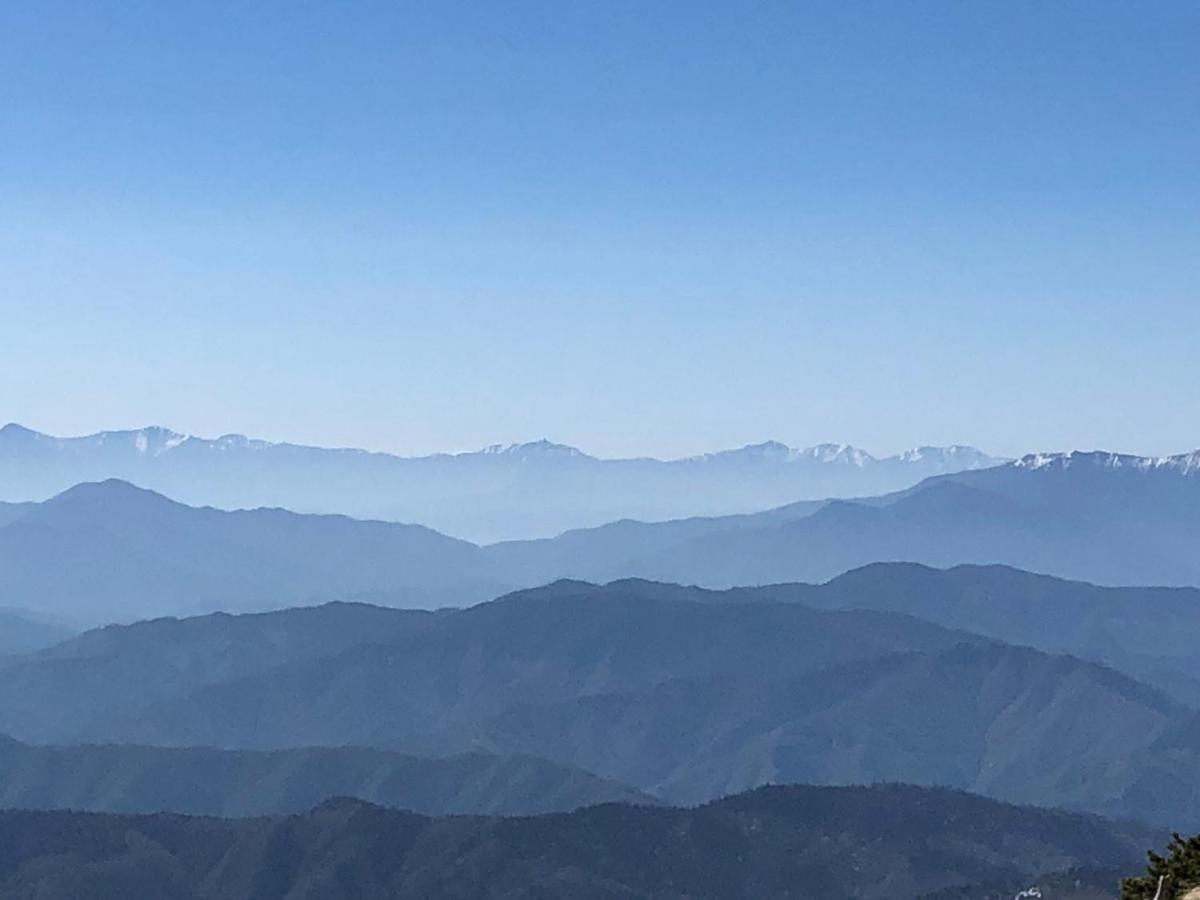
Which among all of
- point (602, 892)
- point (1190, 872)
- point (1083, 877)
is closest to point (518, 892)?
point (602, 892)

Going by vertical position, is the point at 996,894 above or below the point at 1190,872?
below

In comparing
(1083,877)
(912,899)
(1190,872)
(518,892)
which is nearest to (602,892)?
(518,892)

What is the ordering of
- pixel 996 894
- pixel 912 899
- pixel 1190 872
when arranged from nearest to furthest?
pixel 1190 872, pixel 996 894, pixel 912 899

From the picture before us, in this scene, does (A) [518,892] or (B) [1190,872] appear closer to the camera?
(B) [1190,872]

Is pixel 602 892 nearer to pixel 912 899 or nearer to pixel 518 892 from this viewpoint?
pixel 518 892

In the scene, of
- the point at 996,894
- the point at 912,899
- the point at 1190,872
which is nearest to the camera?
the point at 1190,872

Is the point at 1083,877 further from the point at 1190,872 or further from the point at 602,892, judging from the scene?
the point at 1190,872
